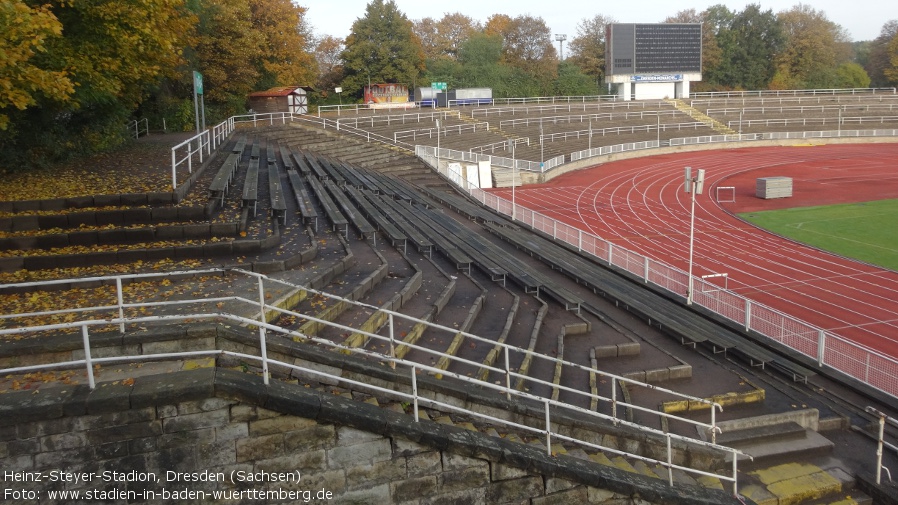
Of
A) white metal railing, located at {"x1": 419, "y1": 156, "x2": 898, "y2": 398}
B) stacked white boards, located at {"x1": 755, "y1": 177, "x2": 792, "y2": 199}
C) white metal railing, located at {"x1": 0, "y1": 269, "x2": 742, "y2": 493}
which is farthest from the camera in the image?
stacked white boards, located at {"x1": 755, "y1": 177, "x2": 792, "y2": 199}

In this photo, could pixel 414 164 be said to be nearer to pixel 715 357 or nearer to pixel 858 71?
pixel 715 357

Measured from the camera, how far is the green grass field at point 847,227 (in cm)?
2580

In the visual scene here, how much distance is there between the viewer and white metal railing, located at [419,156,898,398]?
12.5 meters

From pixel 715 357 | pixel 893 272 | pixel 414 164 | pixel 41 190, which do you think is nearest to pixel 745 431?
pixel 715 357

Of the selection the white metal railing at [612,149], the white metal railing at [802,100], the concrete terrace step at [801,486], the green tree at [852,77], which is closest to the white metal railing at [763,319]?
the concrete terrace step at [801,486]

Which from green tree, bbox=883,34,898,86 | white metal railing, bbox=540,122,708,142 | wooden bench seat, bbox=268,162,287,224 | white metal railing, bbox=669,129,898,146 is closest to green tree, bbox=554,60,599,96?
white metal railing, bbox=540,122,708,142

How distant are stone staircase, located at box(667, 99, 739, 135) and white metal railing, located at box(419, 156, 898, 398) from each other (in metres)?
48.0

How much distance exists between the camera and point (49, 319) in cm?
879

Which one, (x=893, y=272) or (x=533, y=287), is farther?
(x=893, y=272)

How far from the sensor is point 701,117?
68062mm

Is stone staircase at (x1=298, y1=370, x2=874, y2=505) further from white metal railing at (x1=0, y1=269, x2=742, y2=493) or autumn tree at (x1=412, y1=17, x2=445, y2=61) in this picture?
autumn tree at (x1=412, y1=17, x2=445, y2=61)

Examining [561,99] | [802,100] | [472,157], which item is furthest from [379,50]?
[802,100]

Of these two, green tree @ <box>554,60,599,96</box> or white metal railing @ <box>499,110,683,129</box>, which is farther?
green tree @ <box>554,60,599,96</box>

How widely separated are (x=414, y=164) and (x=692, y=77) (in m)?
45.8
